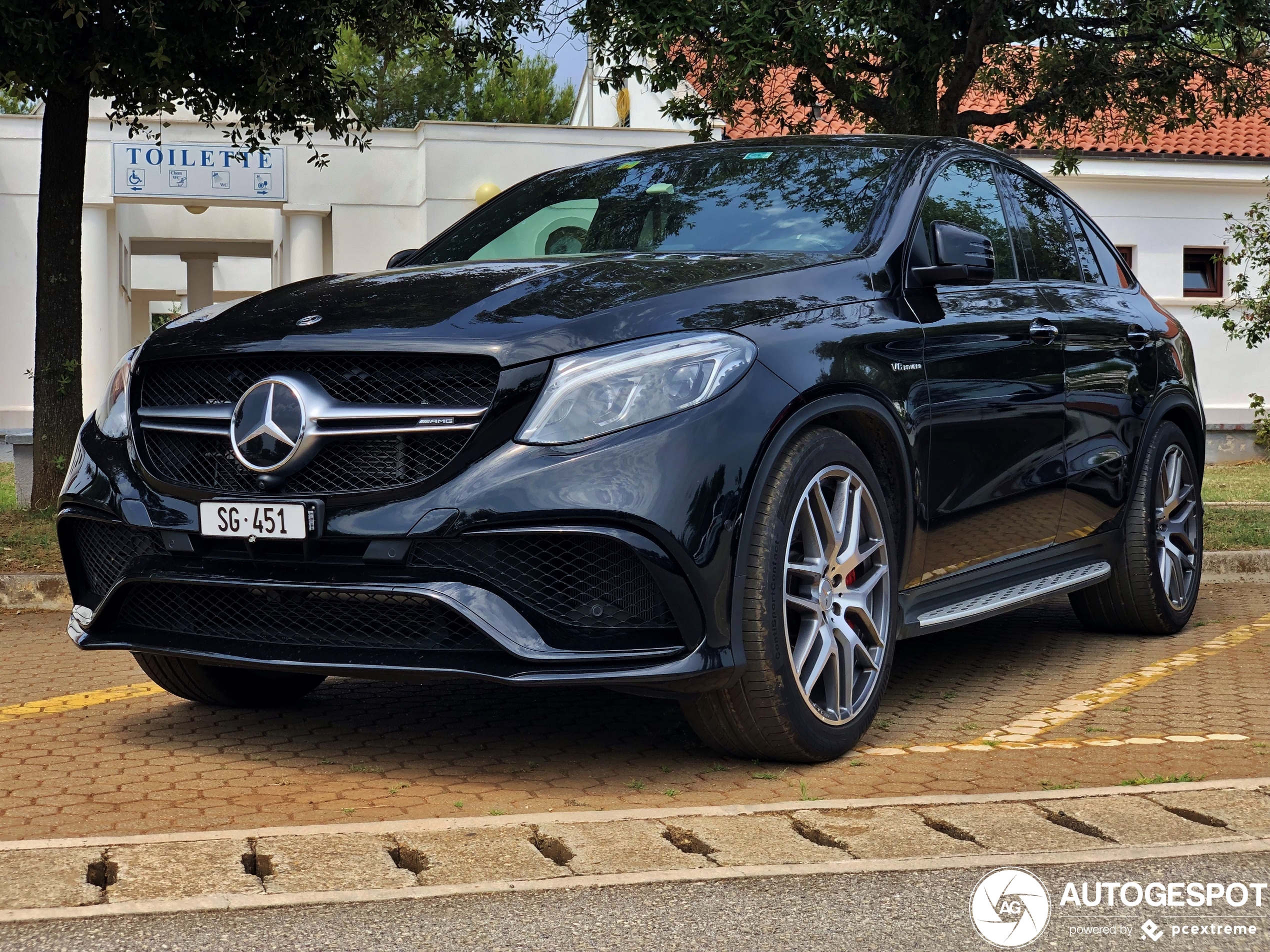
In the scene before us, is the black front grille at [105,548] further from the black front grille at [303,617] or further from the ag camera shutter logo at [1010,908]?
the ag camera shutter logo at [1010,908]

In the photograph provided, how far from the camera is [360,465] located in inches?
147

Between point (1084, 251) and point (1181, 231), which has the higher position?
point (1181, 231)

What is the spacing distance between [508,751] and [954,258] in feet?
6.27

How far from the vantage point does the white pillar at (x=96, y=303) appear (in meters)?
20.5

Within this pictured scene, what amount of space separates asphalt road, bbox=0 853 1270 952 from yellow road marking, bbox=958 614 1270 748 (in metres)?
1.57

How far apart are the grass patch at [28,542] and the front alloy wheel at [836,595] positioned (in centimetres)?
419

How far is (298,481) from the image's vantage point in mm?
3760

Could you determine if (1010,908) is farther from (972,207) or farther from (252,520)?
(972,207)

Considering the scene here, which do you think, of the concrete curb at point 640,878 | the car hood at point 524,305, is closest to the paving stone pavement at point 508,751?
the concrete curb at point 640,878

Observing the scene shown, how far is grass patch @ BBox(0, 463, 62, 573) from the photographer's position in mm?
7910

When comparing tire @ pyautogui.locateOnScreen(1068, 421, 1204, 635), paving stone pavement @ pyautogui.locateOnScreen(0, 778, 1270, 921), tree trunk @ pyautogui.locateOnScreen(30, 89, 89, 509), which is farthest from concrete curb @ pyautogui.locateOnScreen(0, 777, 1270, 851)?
tree trunk @ pyautogui.locateOnScreen(30, 89, 89, 509)

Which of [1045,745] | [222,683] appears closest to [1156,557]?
[1045,745]

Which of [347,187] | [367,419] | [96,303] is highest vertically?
[347,187]

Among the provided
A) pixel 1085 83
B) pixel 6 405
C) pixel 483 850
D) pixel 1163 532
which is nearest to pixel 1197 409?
pixel 1163 532
